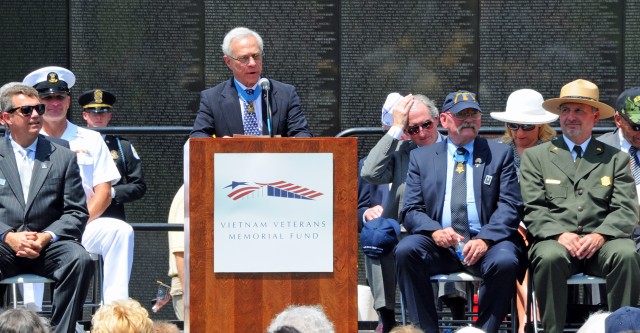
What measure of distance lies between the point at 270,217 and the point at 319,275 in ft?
1.29

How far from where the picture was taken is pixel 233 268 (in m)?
6.94

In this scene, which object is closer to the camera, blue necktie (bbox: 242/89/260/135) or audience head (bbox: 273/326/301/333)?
Result: audience head (bbox: 273/326/301/333)

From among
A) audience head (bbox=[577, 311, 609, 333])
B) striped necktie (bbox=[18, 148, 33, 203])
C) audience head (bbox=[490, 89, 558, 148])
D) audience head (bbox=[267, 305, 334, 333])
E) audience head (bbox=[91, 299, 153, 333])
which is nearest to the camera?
audience head (bbox=[267, 305, 334, 333])

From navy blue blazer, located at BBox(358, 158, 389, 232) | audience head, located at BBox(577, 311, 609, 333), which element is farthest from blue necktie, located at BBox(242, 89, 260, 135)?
audience head, located at BBox(577, 311, 609, 333)

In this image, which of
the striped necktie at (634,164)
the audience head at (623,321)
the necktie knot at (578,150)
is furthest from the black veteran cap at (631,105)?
the audience head at (623,321)

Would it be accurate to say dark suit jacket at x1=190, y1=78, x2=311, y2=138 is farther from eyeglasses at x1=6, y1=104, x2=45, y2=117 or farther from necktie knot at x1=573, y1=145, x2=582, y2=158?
necktie knot at x1=573, y1=145, x2=582, y2=158

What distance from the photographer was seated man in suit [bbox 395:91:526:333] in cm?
788

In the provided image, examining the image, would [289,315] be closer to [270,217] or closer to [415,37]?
[270,217]

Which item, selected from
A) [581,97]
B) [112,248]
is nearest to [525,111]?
[581,97]

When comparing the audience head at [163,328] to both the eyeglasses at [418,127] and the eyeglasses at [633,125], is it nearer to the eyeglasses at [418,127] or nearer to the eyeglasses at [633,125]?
the eyeglasses at [418,127]

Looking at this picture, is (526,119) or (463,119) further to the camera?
(526,119)

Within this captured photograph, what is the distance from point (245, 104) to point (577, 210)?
212 cm

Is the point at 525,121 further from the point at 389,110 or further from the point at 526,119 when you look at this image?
the point at 389,110

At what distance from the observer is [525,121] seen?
9.27 meters
